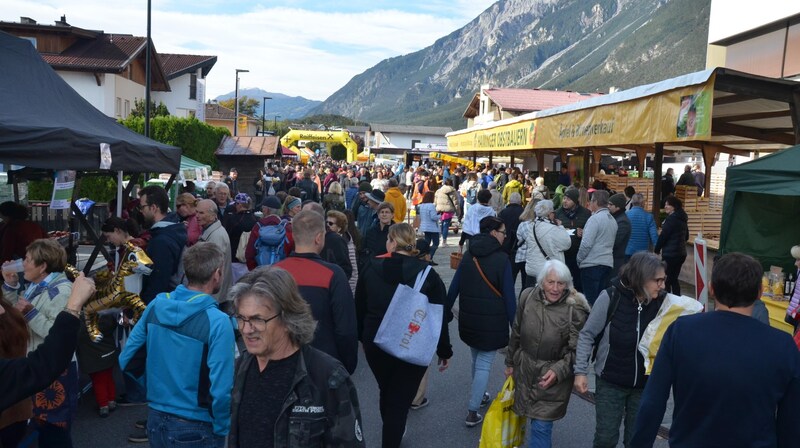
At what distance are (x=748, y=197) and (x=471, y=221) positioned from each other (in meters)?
5.26

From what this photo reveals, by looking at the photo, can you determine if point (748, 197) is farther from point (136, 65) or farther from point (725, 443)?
point (136, 65)

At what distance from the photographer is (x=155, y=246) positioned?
5.66 meters

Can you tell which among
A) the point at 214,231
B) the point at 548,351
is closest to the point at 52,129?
the point at 214,231

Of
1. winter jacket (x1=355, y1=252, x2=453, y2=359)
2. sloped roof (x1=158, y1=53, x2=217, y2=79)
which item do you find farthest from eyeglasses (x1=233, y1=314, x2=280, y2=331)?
sloped roof (x1=158, y1=53, x2=217, y2=79)

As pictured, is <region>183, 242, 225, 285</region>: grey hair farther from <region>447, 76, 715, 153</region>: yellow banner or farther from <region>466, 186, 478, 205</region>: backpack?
<region>466, 186, 478, 205</region>: backpack

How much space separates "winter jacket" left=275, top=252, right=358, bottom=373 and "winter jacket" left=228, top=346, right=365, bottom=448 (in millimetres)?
1418

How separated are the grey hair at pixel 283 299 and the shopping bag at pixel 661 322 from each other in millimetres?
2334

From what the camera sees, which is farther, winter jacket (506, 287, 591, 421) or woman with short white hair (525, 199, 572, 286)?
woman with short white hair (525, 199, 572, 286)

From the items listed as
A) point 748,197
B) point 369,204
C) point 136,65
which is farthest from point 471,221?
point 136,65

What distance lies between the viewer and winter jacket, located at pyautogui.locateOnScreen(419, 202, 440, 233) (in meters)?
13.4

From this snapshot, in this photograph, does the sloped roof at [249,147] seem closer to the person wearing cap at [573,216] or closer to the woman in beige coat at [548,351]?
the person wearing cap at [573,216]

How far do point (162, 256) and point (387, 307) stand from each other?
2.11 m

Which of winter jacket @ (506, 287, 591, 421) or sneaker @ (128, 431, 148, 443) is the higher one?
winter jacket @ (506, 287, 591, 421)

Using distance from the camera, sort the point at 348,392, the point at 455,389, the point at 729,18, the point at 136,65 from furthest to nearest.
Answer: the point at 136,65 → the point at 729,18 → the point at 455,389 → the point at 348,392
